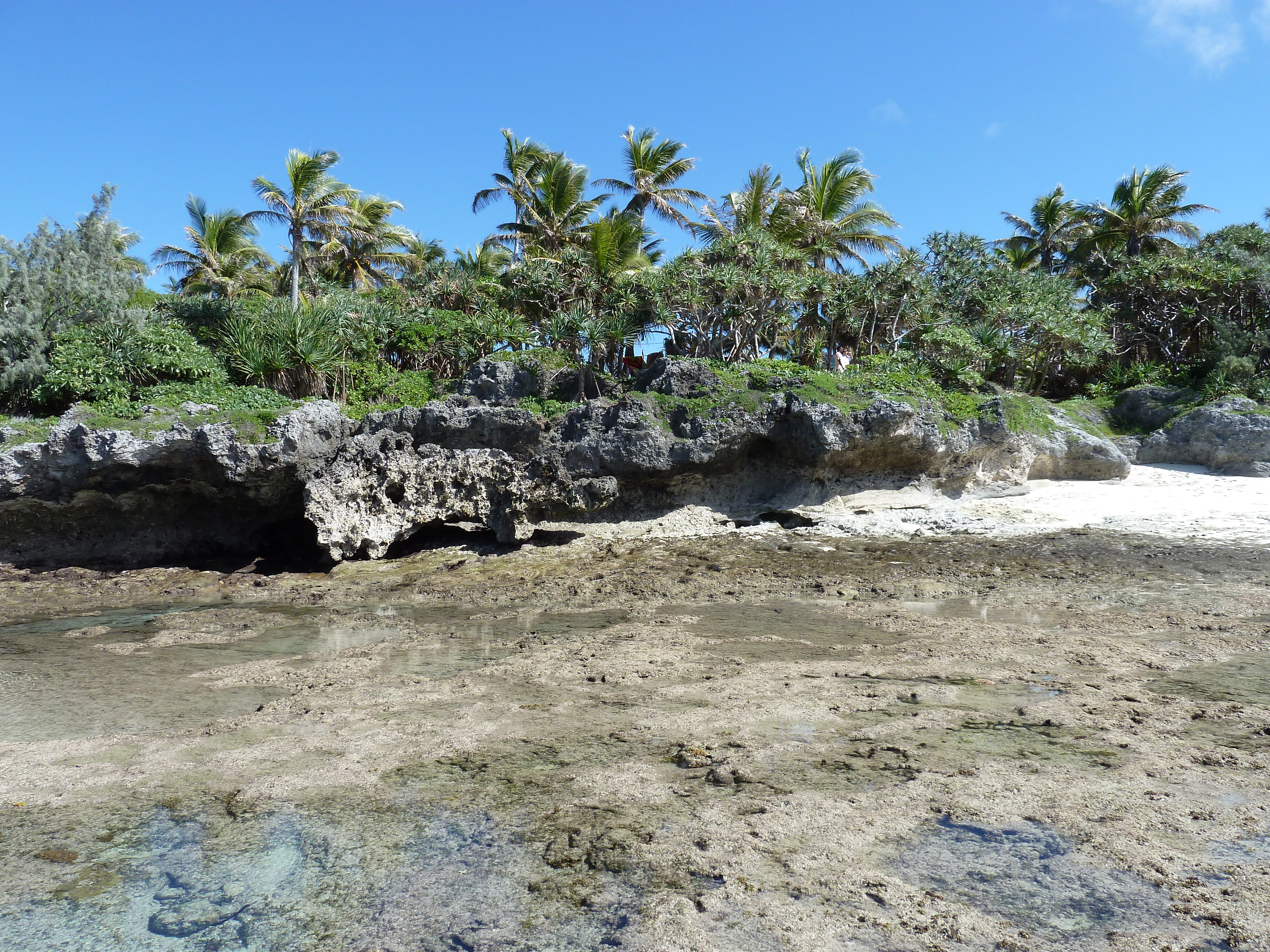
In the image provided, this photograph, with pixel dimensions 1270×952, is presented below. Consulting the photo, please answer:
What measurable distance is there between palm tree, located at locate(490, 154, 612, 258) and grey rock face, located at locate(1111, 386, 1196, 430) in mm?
17703

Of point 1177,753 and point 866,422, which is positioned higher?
point 866,422

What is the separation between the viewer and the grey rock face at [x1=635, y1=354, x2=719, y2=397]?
50.9 ft

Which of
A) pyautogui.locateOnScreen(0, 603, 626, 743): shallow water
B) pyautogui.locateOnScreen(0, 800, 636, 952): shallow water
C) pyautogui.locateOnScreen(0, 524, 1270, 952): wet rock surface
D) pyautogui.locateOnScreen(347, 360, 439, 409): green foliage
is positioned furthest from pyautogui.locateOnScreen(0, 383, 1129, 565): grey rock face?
pyautogui.locateOnScreen(0, 800, 636, 952): shallow water

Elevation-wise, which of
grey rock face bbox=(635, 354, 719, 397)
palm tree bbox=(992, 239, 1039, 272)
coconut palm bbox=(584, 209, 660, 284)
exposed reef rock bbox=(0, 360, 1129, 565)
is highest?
palm tree bbox=(992, 239, 1039, 272)

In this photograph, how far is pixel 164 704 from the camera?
6.31 meters

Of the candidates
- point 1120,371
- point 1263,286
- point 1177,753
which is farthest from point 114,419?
point 1263,286

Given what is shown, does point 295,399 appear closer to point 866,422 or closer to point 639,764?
point 866,422

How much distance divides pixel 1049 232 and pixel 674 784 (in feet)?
117

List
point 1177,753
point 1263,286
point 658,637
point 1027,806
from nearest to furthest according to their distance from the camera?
1. point 1027,806
2. point 1177,753
3. point 658,637
4. point 1263,286

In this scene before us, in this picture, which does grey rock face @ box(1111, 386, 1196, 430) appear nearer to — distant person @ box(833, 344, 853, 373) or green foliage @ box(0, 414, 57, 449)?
distant person @ box(833, 344, 853, 373)

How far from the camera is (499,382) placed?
1709 centimetres

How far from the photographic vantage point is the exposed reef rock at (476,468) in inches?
543

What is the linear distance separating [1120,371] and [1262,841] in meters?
22.1

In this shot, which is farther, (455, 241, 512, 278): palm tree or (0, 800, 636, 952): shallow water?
(455, 241, 512, 278): palm tree
